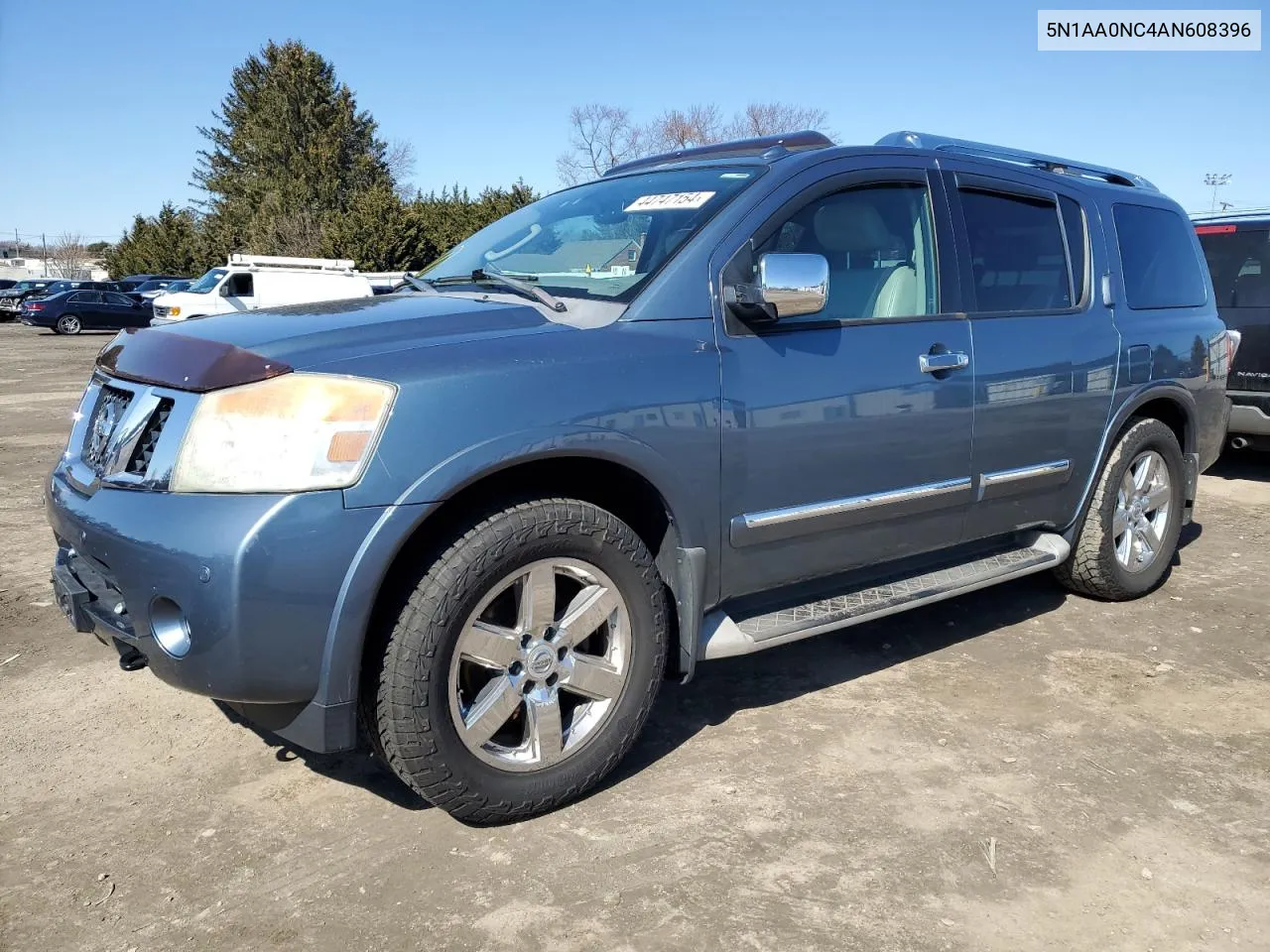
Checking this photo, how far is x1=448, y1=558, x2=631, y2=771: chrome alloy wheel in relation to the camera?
2.62 metres

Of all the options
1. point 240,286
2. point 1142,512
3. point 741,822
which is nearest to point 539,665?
point 741,822

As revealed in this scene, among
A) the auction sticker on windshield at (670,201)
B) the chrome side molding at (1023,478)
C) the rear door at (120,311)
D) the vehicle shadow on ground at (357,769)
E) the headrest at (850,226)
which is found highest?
the rear door at (120,311)

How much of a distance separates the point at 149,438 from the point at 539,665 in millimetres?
1156

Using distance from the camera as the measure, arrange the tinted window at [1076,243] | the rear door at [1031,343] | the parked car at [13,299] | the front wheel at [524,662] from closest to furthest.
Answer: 1. the front wheel at [524,662]
2. the rear door at [1031,343]
3. the tinted window at [1076,243]
4. the parked car at [13,299]

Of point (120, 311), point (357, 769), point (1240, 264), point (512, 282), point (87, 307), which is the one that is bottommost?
point (357, 769)

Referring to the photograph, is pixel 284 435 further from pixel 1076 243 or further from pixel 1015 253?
pixel 1076 243

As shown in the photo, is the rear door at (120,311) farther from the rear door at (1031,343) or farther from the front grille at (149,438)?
the front grille at (149,438)

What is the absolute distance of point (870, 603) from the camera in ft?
11.3

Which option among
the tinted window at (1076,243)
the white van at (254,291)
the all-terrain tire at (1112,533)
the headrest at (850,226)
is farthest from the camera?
the white van at (254,291)

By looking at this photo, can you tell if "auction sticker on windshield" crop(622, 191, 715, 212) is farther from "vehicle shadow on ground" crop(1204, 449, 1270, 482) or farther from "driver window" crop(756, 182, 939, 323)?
"vehicle shadow on ground" crop(1204, 449, 1270, 482)

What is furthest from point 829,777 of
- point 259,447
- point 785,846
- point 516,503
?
point 259,447

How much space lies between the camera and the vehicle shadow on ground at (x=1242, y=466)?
26.7 feet

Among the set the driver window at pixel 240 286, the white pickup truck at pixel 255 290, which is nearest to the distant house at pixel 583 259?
the white pickup truck at pixel 255 290

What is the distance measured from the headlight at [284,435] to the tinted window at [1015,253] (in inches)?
95.2
